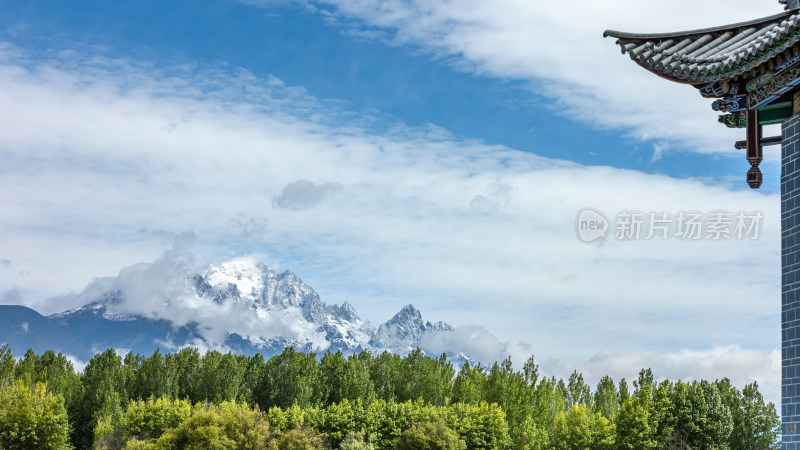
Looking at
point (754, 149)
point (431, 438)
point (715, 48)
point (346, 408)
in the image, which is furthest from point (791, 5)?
point (346, 408)

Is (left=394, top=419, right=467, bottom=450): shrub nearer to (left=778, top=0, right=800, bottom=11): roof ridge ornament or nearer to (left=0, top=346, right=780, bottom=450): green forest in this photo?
(left=0, top=346, right=780, bottom=450): green forest

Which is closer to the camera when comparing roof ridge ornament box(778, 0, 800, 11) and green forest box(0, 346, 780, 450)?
roof ridge ornament box(778, 0, 800, 11)

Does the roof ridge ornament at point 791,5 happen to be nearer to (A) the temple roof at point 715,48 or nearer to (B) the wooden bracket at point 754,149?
(A) the temple roof at point 715,48

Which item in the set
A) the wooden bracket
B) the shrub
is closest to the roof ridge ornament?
the wooden bracket

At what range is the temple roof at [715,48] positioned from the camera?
13023 mm

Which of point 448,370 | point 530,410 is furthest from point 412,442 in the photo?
point 448,370

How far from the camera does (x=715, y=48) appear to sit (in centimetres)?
1413

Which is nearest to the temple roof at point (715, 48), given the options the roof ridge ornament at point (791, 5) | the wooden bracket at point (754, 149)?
the roof ridge ornament at point (791, 5)

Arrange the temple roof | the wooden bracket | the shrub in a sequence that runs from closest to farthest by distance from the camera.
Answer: the temple roof < the wooden bracket < the shrub

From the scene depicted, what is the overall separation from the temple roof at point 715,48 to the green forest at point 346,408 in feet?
119

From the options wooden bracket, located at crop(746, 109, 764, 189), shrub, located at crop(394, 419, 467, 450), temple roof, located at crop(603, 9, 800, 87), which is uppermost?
temple roof, located at crop(603, 9, 800, 87)

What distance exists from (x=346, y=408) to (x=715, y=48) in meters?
40.3

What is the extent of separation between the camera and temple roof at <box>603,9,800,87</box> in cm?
1302

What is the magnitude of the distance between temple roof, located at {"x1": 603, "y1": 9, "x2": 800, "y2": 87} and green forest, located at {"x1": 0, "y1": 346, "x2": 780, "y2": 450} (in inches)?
1427
